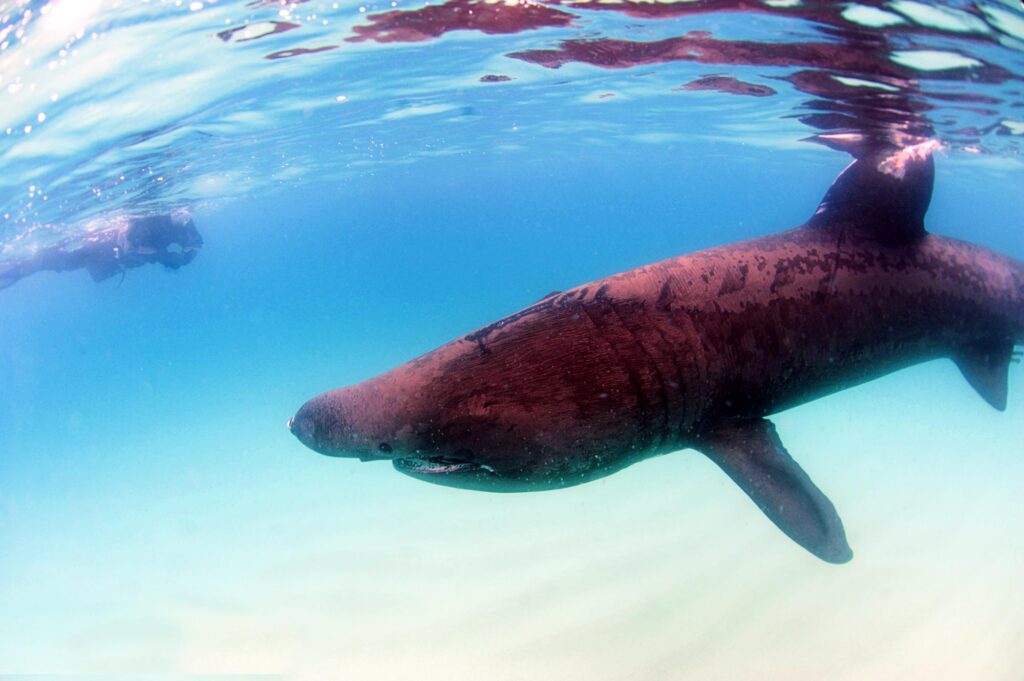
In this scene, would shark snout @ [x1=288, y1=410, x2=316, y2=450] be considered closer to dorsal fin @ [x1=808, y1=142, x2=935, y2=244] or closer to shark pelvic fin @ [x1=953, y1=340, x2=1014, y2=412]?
dorsal fin @ [x1=808, y1=142, x2=935, y2=244]

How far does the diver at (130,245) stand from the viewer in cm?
2250

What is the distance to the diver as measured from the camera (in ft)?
73.8

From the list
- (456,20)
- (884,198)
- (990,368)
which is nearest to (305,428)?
(884,198)

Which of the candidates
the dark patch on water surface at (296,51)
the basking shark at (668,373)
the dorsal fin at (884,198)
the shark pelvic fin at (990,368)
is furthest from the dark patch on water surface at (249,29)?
the shark pelvic fin at (990,368)

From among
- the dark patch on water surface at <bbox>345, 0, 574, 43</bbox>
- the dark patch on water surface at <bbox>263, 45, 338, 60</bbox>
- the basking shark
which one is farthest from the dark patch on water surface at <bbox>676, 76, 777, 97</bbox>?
the basking shark

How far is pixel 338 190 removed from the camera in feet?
121

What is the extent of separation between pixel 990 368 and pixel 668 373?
3.82 meters

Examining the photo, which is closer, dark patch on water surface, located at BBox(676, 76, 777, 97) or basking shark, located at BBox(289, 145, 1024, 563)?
basking shark, located at BBox(289, 145, 1024, 563)

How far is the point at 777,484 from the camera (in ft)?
12.6

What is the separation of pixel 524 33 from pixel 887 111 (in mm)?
6991

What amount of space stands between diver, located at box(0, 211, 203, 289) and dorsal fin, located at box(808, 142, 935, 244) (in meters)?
22.1

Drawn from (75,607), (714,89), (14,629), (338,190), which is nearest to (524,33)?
(714,89)

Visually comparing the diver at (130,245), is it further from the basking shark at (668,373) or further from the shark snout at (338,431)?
the basking shark at (668,373)

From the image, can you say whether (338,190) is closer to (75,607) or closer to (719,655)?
(75,607)
